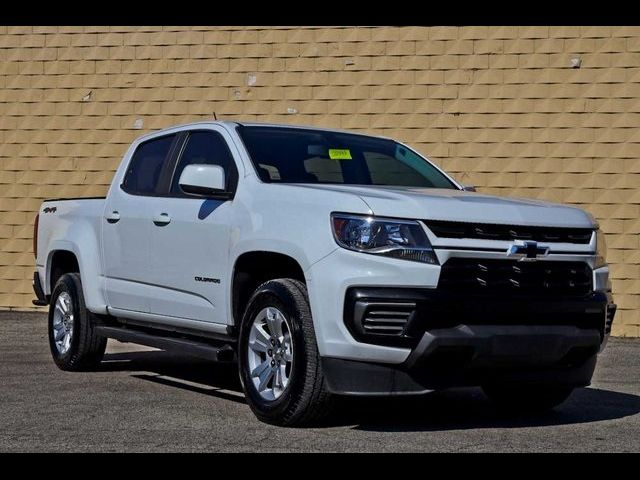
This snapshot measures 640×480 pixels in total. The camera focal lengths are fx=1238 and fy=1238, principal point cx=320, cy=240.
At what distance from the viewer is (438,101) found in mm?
13703

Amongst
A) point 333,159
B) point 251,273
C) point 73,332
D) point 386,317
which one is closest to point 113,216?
point 73,332

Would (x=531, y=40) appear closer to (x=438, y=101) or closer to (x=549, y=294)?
A: (x=438, y=101)

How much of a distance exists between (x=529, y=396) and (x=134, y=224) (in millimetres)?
2899

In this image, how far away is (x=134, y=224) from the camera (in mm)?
8484

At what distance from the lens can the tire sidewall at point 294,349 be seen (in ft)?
21.8

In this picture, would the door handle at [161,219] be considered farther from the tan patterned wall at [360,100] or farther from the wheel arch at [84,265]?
the tan patterned wall at [360,100]

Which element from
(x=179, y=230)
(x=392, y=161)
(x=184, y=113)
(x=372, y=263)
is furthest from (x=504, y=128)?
(x=372, y=263)

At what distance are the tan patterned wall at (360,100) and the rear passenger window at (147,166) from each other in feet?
16.8

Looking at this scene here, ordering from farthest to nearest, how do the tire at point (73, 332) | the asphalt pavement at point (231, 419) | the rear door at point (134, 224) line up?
1. the tire at point (73, 332)
2. the rear door at point (134, 224)
3. the asphalt pavement at point (231, 419)

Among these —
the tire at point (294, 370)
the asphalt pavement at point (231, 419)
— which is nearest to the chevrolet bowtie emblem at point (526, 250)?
the asphalt pavement at point (231, 419)

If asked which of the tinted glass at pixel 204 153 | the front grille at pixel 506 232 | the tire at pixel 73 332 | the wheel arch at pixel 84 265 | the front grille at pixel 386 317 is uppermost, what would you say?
the tinted glass at pixel 204 153

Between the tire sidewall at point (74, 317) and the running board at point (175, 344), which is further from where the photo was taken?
the tire sidewall at point (74, 317)

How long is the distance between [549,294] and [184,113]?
27.5ft

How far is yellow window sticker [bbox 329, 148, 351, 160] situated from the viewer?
8164 mm
